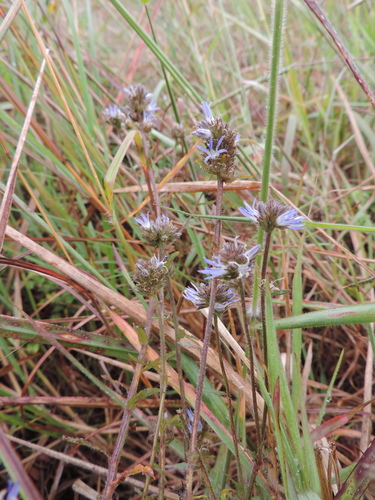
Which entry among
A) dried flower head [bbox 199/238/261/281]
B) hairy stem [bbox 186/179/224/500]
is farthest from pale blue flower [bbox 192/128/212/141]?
dried flower head [bbox 199/238/261/281]

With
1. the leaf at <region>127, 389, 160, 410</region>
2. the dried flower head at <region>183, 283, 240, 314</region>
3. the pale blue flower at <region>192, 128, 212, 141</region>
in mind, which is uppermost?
the pale blue flower at <region>192, 128, 212, 141</region>

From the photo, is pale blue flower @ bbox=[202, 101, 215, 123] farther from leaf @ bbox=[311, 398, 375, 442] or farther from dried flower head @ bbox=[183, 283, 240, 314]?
leaf @ bbox=[311, 398, 375, 442]

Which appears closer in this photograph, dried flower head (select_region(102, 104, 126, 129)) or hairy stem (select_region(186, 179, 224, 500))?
hairy stem (select_region(186, 179, 224, 500))

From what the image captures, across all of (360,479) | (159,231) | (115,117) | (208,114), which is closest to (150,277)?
(159,231)

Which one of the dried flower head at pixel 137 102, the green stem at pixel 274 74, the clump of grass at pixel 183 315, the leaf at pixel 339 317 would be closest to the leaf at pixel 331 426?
the clump of grass at pixel 183 315

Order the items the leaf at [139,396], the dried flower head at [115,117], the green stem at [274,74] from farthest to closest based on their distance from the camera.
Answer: the dried flower head at [115,117] < the leaf at [139,396] < the green stem at [274,74]

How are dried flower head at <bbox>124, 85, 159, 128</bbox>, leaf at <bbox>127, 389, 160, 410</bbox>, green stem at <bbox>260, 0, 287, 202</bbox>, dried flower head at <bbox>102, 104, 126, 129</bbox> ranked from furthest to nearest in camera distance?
1. dried flower head at <bbox>102, 104, 126, 129</bbox>
2. dried flower head at <bbox>124, 85, 159, 128</bbox>
3. leaf at <bbox>127, 389, 160, 410</bbox>
4. green stem at <bbox>260, 0, 287, 202</bbox>

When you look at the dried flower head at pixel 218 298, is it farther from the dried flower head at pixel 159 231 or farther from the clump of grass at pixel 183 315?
the dried flower head at pixel 159 231

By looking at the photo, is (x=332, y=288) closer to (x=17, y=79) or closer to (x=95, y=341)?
(x=95, y=341)
